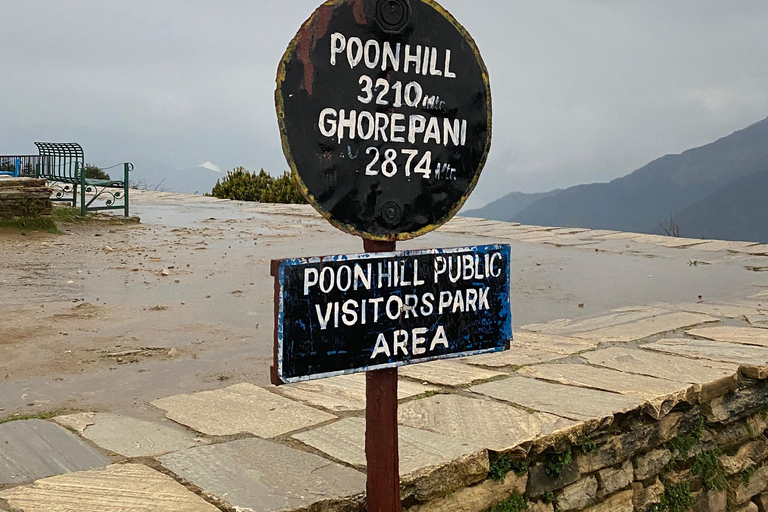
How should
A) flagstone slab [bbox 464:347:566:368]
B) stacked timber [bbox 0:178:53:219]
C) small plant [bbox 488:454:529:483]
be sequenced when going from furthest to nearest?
stacked timber [bbox 0:178:53:219] < flagstone slab [bbox 464:347:566:368] < small plant [bbox 488:454:529:483]

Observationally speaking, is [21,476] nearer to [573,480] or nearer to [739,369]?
[573,480]

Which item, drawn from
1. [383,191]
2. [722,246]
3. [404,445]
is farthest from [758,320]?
[722,246]

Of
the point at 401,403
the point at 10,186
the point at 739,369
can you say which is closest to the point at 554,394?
the point at 401,403

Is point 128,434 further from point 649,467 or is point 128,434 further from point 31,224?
point 31,224

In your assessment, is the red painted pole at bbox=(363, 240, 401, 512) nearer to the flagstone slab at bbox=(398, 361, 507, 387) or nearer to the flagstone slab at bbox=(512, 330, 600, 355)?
the flagstone slab at bbox=(398, 361, 507, 387)

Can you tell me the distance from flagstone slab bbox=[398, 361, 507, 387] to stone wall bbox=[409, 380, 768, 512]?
2.10 feet

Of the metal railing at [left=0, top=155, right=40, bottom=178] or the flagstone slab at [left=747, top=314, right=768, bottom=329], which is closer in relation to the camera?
the flagstone slab at [left=747, top=314, right=768, bottom=329]

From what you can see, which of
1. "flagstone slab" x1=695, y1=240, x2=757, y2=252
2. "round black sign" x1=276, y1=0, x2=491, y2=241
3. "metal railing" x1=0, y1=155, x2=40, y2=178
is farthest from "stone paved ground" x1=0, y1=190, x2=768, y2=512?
"metal railing" x1=0, y1=155, x2=40, y2=178

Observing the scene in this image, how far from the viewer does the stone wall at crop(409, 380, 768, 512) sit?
278 cm

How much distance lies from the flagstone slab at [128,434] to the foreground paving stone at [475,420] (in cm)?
82

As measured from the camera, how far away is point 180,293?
223 inches

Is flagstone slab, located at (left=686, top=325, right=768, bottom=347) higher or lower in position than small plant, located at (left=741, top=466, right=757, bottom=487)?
higher

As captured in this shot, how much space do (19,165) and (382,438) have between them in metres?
12.2

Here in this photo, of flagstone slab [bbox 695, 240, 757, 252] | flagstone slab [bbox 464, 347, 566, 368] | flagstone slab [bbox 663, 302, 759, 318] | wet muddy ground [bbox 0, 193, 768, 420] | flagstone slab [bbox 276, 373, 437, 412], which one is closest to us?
flagstone slab [bbox 276, 373, 437, 412]
